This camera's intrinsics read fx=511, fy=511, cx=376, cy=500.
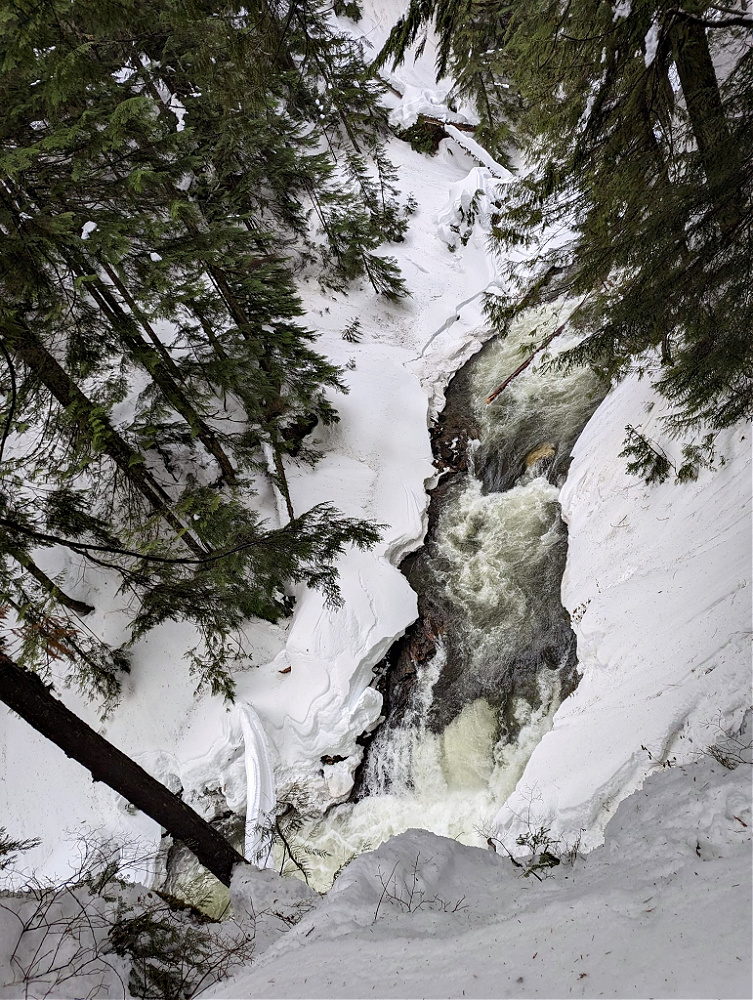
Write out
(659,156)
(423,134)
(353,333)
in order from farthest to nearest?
(423,134) < (353,333) < (659,156)

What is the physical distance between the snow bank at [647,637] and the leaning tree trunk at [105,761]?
338cm

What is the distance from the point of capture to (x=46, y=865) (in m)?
6.83

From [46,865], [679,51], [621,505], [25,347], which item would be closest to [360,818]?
[46,865]

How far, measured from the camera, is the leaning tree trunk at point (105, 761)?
3803mm

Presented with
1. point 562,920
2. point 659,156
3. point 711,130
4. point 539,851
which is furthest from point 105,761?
point 659,156

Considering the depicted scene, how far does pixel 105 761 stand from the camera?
429 centimetres

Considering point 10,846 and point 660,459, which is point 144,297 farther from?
→ point 660,459

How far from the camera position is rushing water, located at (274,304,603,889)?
6885 mm

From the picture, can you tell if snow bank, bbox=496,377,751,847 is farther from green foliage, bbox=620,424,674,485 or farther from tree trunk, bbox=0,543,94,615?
tree trunk, bbox=0,543,94,615

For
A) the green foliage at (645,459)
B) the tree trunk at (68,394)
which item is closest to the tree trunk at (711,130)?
the green foliage at (645,459)

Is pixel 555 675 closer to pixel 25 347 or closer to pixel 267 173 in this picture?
pixel 25 347

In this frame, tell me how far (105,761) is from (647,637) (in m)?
5.92

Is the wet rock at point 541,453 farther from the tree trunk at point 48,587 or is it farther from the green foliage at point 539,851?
the tree trunk at point 48,587

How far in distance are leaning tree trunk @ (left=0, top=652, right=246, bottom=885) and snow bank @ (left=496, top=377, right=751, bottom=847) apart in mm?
3380
